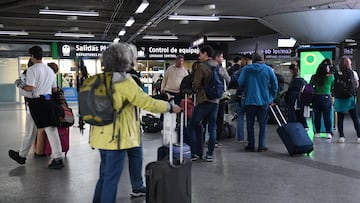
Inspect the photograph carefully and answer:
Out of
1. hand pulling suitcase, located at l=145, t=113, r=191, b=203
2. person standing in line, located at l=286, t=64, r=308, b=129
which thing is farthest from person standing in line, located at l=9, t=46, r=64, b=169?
person standing in line, located at l=286, t=64, r=308, b=129

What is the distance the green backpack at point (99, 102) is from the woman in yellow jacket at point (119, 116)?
0.12 ft

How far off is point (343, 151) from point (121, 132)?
4516 mm

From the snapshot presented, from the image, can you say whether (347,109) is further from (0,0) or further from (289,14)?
(0,0)

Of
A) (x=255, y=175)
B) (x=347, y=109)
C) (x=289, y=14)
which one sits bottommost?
(x=255, y=175)

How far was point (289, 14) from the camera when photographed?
12.3 meters

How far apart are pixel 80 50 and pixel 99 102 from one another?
719 inches

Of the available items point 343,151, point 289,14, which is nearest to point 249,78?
point 343,151

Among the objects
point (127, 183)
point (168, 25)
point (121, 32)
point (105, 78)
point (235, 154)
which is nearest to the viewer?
point (105, 78)

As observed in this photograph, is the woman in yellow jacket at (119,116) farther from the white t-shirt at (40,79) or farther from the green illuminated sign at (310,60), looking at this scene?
the green illuminated sign at (310,60)

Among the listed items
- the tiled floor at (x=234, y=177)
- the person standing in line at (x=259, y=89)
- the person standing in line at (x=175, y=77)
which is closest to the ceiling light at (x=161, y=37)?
the person standing in line at (x=175, y=77)

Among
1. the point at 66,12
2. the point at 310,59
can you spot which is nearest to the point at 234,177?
Answer: the point at 310,59

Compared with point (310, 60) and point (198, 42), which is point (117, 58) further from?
point (198, 42)

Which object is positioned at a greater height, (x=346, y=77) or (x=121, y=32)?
(x=121, y=32)

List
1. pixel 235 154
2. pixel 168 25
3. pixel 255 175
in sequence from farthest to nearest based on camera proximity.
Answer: pixel 168 25
pixel 235 154
pixel 255 175
